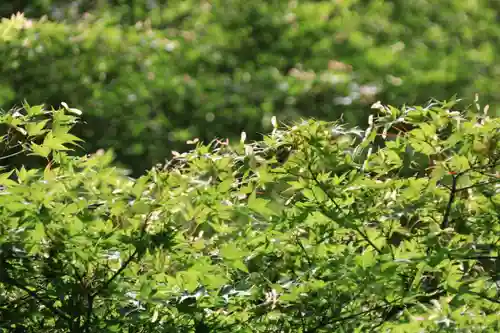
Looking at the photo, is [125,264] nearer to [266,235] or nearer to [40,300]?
[40,300]

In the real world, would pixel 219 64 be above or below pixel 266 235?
below

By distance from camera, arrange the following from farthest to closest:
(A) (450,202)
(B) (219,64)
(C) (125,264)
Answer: (B) (219,64), (A) (450,202), (C) (125,264)

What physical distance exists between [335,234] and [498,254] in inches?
20.4

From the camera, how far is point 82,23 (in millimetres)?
10477

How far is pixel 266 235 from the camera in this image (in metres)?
3.04

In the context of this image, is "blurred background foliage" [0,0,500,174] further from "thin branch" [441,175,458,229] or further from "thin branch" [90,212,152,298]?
"thin branch" [441,175,458,229]

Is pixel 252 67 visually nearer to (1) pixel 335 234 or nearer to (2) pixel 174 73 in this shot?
(2) pixel 174 73

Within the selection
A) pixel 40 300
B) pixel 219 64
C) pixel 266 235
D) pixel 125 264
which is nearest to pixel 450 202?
pixel 266 235

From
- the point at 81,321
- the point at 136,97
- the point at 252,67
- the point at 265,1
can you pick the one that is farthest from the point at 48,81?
the point at 81,321

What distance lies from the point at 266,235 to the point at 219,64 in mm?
7763

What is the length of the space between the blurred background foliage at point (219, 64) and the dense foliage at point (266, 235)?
6.12m

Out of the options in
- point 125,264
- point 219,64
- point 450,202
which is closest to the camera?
point 125,264

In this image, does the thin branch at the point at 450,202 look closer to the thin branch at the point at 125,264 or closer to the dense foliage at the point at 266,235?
the dense foliage at the point at 266,235

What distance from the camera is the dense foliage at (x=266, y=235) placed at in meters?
2.83
